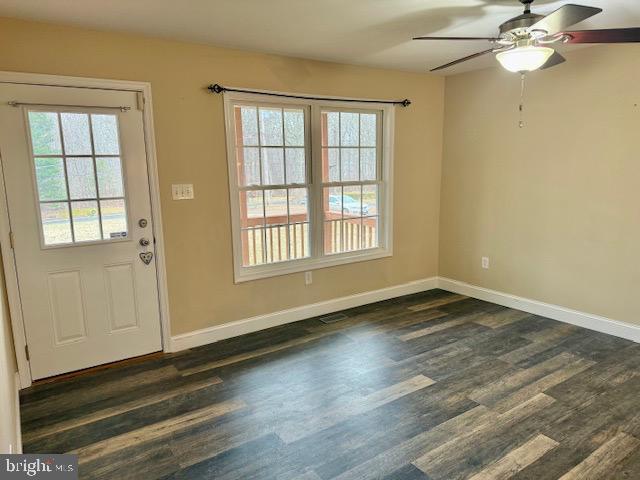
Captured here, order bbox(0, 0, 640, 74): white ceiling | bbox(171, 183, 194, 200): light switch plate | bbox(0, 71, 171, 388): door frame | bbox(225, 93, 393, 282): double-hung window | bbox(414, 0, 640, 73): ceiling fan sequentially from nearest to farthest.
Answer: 1. bbox(414, 0, 640, 73): ceiling fan
2. bbox(0, 0, 640, 74): white ceiling
3. bbox(0, 71, 171, 388): door frame
4. bbox(171, 183, 194, 200): light switch plate
5. bbox(225, 93, 393, 282): double-hung window

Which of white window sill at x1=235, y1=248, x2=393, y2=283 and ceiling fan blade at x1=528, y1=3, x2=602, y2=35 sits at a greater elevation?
ceiling fan blade at x1=528, y1=3, x2=602, y2=35

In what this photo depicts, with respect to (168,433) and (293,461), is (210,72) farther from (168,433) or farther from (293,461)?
(293,461)

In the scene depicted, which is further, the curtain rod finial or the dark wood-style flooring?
the curtain rod finial

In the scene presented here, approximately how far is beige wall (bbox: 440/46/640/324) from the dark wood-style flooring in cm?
53

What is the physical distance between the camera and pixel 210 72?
329 cm

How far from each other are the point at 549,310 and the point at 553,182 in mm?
1220

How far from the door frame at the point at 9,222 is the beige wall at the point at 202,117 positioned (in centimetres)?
5

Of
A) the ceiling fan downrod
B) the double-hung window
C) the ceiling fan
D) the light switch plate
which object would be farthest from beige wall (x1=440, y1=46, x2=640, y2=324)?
the light switch plate

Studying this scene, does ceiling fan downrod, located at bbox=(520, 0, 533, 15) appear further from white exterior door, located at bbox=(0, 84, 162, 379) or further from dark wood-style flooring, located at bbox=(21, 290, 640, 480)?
white exterior door, located at bbox=(0, 84, 162, 379)

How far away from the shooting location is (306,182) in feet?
12.9

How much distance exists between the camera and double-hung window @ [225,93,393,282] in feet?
11.9

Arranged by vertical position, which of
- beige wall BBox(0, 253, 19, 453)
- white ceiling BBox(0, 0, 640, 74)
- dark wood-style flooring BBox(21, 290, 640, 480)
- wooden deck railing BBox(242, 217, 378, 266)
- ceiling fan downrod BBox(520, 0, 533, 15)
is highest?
white ceiling BBox(0, 0, 640, 74)

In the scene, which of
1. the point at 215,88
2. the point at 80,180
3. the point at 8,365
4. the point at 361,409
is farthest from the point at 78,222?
the point at 361,409

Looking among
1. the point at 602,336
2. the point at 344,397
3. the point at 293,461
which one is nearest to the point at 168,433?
the point at 293,461
